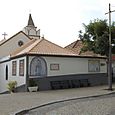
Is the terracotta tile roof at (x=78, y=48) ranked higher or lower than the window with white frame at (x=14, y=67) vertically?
higher

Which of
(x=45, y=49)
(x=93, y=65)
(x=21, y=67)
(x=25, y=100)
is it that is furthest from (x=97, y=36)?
(x=25, y=100)

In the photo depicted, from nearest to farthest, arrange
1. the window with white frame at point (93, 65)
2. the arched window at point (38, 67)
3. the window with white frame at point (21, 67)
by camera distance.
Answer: the arched window at point (38, 67)
the window with white frame at point (21, 67)
the window with white frame at point (93, 65)

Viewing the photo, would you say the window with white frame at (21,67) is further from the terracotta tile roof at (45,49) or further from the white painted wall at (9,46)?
the white painted wall at (9,46)

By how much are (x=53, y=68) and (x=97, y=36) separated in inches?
208

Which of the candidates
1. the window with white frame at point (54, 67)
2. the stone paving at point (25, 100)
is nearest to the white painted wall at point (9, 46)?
the window with white frame at point (54, 67)

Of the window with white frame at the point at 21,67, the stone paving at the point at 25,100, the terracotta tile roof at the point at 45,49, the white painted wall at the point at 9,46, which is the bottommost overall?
the stone paving at the point at 25,100

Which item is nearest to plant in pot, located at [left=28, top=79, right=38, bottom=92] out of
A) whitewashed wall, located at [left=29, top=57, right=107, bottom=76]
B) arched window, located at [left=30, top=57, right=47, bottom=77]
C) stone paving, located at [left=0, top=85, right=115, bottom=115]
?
arched window, located at [left=30, top=57, right=47, bottom=77]

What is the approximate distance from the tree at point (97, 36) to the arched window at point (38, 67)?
557 cm

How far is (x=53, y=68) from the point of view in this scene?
29.3m

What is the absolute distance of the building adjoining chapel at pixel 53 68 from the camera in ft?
92.2

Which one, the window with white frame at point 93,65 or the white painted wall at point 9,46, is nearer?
the window with white frame at point 93,65

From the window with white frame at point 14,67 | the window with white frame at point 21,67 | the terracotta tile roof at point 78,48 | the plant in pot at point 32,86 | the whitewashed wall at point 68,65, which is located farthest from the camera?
the terracotta tile roof at point 78,48

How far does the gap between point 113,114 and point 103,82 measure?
2034cm

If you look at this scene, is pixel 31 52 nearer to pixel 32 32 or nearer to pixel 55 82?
pixel 55 82
